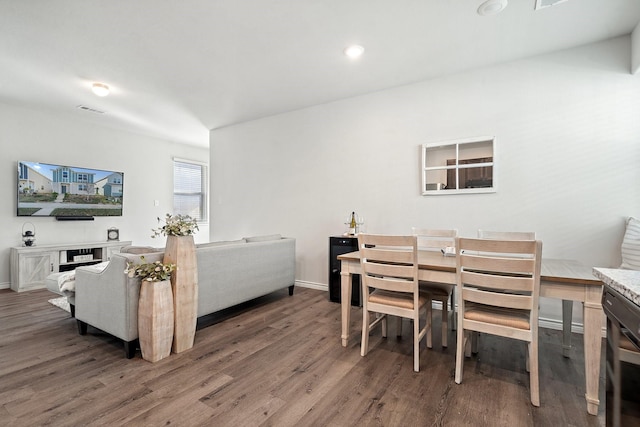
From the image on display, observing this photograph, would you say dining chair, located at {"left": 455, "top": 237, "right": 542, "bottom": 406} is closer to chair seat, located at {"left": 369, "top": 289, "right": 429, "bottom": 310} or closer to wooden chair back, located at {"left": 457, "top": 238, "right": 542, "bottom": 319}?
wooden chair back, located at {"left": 457, "top": 238, "right": 542, "bottom": 319}

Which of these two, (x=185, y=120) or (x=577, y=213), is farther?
(x=185, y=120)

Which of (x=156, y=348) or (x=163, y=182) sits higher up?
(x=163, y=182)

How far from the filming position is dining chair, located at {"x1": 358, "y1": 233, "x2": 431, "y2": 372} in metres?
2.08

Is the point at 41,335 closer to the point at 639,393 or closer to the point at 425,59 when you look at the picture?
the point at 639,393

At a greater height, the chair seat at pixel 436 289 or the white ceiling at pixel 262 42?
the white ceiling at pixel 262 42

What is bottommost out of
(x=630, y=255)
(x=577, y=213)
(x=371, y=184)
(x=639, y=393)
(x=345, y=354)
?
(x=345, y=354)

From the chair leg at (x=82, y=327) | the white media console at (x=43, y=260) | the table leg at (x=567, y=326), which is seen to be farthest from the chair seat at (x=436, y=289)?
the white media console at (x=43, y=260)

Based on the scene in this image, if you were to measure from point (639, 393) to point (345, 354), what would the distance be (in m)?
1.73

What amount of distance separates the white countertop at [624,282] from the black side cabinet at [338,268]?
255cm

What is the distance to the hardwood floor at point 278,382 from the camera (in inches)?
63.0

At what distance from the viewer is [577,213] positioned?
2.80 meters

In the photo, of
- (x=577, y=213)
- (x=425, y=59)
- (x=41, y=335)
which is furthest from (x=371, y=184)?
(x=41, y=335)

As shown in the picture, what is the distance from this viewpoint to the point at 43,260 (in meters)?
4.39

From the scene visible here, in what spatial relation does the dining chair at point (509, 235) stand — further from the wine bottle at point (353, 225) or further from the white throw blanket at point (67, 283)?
the white throw blanket at point (67, 283)
